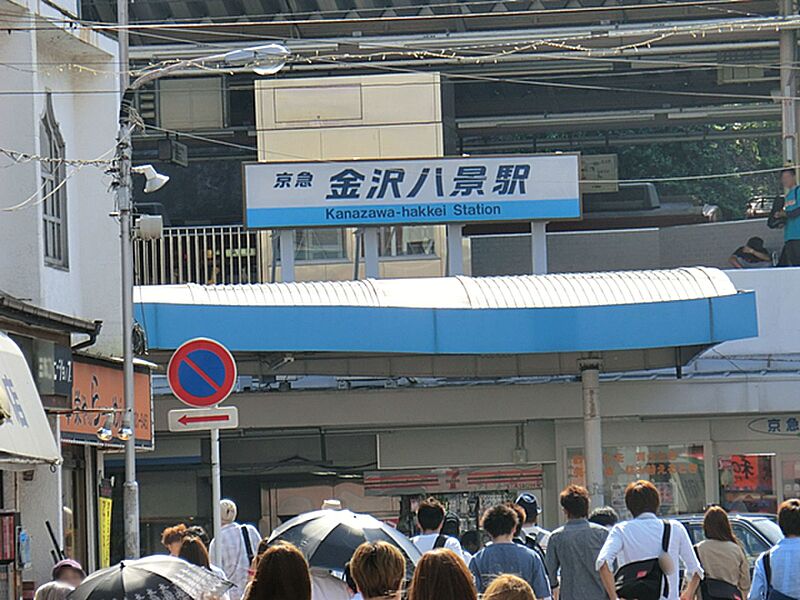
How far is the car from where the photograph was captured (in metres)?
17.2

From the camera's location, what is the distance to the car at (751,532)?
17172 mm

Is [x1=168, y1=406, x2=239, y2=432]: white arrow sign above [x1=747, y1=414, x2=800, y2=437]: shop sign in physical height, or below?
above

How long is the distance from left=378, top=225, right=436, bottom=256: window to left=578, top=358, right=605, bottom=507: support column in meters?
4.75

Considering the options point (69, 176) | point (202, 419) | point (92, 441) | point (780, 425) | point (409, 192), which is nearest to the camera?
point (202, 419)

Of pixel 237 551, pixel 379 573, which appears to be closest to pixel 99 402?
pixel 237 551

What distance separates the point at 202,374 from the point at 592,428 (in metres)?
11.9

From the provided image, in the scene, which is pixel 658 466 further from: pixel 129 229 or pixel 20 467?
pixel 20 467

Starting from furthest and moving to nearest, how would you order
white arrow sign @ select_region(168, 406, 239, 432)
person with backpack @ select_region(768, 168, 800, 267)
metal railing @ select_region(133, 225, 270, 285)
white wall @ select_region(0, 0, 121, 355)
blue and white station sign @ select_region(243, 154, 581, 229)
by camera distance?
metal railing @ select_region(133, 225, 270, 285) → person with backpack @ select_region(768, 168, 800, 267) → blue and white station sign @ select_region(243, 154, 581, 229) → white wall @ select_region(0, 0, 121, 355) → white arrow sign @ select_region(168, 406, 239, 432)

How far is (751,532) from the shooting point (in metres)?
17.3

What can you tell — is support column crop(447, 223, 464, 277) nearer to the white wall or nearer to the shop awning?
the white wall

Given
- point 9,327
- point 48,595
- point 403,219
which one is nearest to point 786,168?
point 403,219

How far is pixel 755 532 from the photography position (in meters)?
17.3

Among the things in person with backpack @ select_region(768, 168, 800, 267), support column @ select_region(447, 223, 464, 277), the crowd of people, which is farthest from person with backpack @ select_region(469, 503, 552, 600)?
person with backpack @ select_region(768, 168, 800, 267)

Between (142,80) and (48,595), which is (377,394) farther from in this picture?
(48,595)
